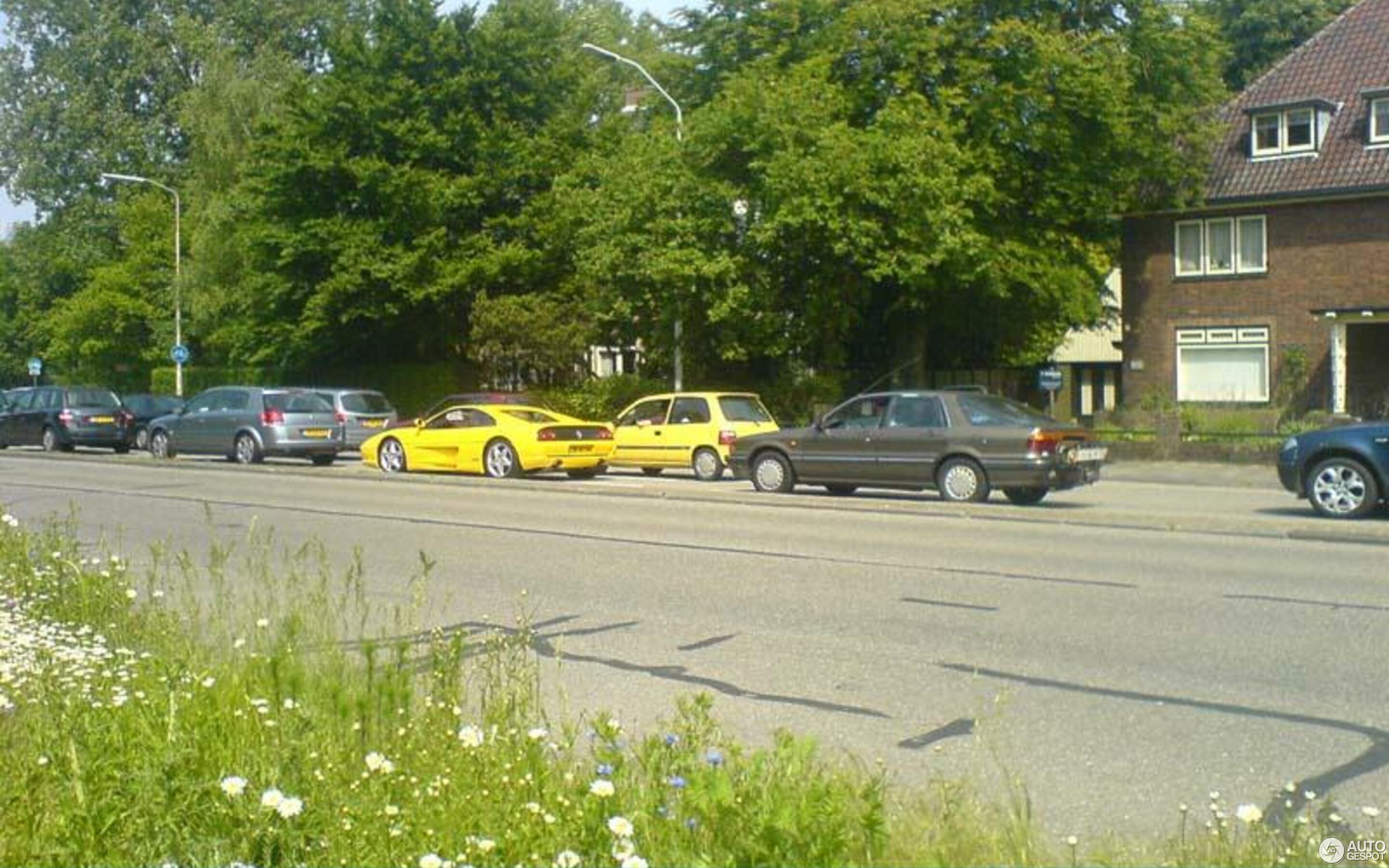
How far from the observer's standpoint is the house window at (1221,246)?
3903cm

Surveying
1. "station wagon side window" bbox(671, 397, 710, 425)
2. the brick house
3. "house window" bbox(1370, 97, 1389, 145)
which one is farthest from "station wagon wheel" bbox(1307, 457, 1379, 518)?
"house window" bbox(1370, 97, 1389, 145)

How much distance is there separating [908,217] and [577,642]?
76.1 feet

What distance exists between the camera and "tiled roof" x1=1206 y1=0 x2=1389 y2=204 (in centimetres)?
3716

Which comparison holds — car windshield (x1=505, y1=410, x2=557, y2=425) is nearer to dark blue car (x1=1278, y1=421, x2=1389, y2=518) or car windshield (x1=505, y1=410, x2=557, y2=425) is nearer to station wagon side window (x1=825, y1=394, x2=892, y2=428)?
station wagon side window (x1=825, y1=394, x2=892, y2=428)

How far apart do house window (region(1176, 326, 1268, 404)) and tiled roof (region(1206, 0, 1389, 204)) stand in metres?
3.54

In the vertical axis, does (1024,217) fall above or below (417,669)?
above

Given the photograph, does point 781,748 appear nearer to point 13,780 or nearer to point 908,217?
point 13,780

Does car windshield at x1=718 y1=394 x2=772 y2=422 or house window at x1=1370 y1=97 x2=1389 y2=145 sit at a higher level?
house window at x1=1370 y1=97 x2=1389 y2=145

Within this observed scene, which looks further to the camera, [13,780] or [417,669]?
[417,669]

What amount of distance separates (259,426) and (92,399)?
9.88m

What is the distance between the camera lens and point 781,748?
5098 millimetres

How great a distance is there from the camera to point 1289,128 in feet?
128

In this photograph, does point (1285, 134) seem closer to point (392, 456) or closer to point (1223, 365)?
point (1223, 365)

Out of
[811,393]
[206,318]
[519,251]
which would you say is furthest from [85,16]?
[811,393]
